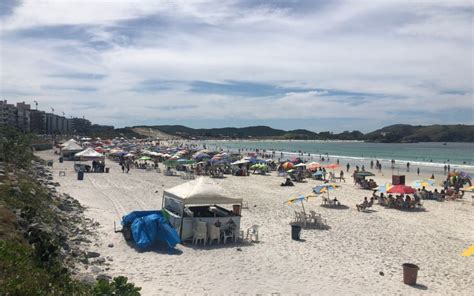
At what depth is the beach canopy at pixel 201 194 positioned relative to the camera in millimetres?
11750

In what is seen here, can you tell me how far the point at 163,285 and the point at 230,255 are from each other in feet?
8.87

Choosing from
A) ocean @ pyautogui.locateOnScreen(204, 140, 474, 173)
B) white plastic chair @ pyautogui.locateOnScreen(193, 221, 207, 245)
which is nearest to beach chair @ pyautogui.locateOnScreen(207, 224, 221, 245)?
white plastic chair @ pyautogui.locateOnScreen(193, 221, 207, 245)

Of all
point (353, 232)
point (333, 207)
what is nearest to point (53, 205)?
point (353, 232)

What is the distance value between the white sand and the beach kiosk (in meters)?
0.73

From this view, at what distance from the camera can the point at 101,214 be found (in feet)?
49.5

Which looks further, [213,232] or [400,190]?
[400,190]

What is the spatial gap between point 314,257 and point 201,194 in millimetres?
3636

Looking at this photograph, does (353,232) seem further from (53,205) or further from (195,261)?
(53,205)

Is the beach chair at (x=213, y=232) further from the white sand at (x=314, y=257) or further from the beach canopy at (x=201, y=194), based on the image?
the beach canopy at (x=201, y=194)

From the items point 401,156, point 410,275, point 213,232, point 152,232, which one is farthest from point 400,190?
point 401,156

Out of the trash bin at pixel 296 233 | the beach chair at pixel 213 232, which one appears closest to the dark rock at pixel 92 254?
the beach chair at pixel 213 232

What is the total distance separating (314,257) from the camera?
35.3 ft

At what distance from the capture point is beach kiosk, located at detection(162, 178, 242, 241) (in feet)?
38.6

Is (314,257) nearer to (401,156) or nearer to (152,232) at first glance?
(152,232)
